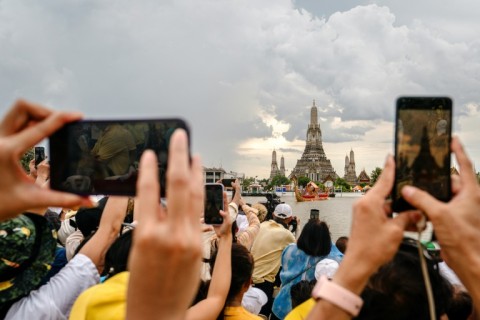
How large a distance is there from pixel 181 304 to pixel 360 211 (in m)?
0.50

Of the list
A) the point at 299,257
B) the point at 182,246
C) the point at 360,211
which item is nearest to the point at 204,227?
the point at 299,257

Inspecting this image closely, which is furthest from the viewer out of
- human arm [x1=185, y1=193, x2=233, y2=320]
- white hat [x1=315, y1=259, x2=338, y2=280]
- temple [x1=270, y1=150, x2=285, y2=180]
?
temple [x1=270, y1=150, x2=285, y2=180]

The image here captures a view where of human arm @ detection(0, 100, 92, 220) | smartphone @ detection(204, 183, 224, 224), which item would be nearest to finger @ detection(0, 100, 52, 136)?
human arm @ detection(0, 100, 92, 220)

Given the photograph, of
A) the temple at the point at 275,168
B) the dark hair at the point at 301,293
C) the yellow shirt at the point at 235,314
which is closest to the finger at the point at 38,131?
the yellow shirt at the point at 235,314

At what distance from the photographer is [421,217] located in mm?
1147

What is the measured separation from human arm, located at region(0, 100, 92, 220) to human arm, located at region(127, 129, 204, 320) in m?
0.32

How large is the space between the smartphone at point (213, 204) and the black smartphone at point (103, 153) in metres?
1.27

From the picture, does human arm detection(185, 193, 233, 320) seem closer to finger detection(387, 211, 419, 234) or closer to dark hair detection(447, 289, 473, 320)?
finger detection(387, 211, 419, 234)

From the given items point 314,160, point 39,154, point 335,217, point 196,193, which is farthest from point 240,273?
point 314,160

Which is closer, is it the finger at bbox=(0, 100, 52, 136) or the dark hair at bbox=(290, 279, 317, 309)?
the finger at bbox=(0, 100, 52, 136)

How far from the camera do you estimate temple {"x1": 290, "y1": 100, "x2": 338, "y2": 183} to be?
107438 millimetres

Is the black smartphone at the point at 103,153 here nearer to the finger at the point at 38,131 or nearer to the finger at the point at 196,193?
the finger at the point at 38,131

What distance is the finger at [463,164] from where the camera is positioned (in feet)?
3.62

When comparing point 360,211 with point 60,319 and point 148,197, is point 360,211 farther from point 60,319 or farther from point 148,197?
point 60,319
